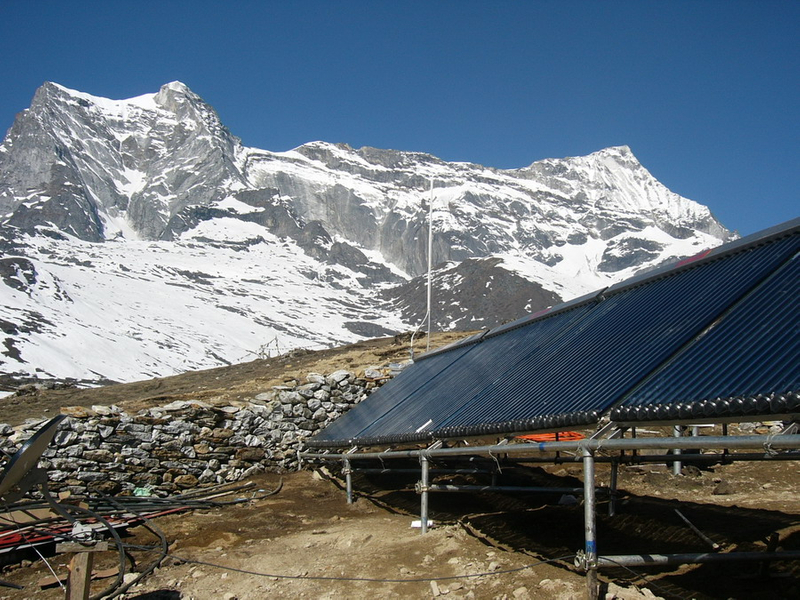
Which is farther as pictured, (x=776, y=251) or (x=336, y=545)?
(x=336, y=545)

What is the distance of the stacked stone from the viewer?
1358cm

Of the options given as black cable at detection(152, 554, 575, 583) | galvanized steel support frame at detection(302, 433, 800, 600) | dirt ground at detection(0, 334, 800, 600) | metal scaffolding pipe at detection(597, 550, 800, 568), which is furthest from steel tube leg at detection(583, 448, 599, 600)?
black cable at detection(152, 554, 575, 583)

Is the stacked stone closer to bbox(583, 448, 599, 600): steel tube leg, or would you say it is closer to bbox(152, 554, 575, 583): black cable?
bbox(152, 554, 575, 583): black cable

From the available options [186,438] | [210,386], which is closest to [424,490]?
[186,438]

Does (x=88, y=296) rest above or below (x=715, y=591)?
above

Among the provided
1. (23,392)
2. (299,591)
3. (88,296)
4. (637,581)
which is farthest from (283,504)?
(88,296)

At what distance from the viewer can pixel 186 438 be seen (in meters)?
15.0

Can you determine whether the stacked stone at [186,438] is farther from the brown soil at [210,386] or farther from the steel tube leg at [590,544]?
the steel tube leg at [590,544]

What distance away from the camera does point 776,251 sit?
7.82 meters

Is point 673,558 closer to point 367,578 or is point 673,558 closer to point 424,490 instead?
point 367,578

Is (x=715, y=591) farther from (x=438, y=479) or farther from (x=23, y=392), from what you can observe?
(x=23, y=392)

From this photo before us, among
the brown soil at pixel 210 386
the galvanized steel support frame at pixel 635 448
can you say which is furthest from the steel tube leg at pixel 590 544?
the brown soil at pixel 210 386

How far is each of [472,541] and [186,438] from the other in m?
8.04

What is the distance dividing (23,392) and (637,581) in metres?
30.5
